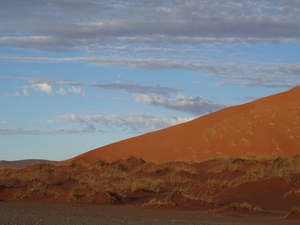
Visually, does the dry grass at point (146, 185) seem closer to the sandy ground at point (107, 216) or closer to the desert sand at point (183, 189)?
the desert sand at point (183, 189)

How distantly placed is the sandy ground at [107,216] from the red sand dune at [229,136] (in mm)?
28969

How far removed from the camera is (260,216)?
1862 centimetres

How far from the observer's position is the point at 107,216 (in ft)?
55.5

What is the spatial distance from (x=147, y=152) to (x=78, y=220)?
4447cm

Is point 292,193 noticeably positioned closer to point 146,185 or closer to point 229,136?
point 146,185

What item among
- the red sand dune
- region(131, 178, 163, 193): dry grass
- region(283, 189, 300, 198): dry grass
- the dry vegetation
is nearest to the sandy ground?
the dry vegetation

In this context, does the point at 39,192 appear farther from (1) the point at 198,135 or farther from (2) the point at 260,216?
(1) the point at 198,135

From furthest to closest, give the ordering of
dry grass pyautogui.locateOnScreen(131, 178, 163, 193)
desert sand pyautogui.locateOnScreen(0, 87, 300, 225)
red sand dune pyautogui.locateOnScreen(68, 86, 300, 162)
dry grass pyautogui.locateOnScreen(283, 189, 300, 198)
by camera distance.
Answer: red sand dune pyautogui.locateOnScreen(68, 86, 300, 162) < dry grass pyautogui.locateOnScreen(131, 178, 163, 193) < dry grass pyautogui.locateOnScreen(283, 189, 300, 198) < desert sand pyautogui.locateOnScreen(0, 87, 300, 225)

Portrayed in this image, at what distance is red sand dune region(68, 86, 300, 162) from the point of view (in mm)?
49475

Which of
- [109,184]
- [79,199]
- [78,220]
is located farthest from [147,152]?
[78,220]

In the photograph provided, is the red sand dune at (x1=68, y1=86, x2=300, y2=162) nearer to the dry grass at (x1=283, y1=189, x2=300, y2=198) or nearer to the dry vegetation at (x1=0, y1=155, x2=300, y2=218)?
the dry vegetation at (x1=0, y1=155, x2=300, y2=218)

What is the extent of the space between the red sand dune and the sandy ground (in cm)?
2897

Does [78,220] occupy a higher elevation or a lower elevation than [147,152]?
lower

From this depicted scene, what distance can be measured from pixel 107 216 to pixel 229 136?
36313mm
